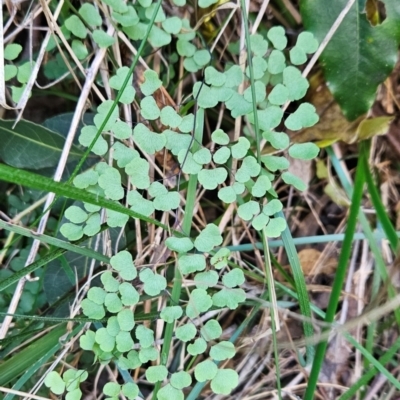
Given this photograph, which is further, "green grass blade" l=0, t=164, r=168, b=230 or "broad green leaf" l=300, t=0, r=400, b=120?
"broad green leaf" l=300, t=0, r=400, b=120

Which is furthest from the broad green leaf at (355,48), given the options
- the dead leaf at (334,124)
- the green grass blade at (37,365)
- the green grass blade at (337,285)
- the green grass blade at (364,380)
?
the green grass blade at (37,365)

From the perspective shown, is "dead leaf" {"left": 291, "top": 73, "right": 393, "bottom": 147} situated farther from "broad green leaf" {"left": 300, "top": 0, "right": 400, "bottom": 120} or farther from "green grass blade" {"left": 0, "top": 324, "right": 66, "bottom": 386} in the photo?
"green grass blade" {"left": 0, "top": 324, "right": 66, "bottom": 386}

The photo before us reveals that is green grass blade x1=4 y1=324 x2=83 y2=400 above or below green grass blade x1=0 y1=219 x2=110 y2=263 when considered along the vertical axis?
below

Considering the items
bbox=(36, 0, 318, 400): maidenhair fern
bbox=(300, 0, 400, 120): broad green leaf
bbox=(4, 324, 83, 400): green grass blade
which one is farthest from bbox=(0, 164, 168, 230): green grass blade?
bbox=(300, 0, 400, 120): broad green leaf

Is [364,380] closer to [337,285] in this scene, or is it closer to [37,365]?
[337,285]

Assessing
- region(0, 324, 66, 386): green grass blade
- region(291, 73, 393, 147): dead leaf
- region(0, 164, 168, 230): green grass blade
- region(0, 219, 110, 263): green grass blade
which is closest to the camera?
region(0, 164, 168, 230): green grass blade

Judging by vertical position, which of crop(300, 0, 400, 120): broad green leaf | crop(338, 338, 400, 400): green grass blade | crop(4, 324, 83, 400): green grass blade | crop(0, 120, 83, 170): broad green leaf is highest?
crop(300, 0, 400, 120): broad green leaf

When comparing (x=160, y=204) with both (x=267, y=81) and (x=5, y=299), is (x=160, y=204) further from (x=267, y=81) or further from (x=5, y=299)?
(x=5, y=299)
